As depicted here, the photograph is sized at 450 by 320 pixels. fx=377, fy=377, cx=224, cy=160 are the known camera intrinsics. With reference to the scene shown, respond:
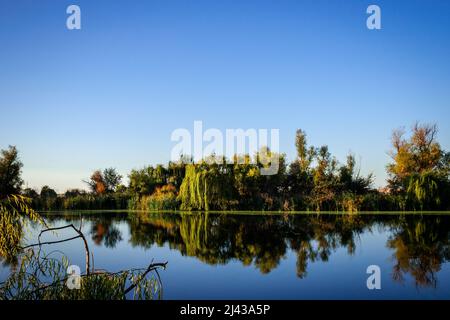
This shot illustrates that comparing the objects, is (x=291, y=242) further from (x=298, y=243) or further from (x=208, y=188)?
(x=208, y=188)

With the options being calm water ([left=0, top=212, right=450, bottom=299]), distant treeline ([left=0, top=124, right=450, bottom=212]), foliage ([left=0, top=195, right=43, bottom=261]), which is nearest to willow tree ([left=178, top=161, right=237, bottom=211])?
distant treeline ([left=0, top=124, right=450, bottom=212])

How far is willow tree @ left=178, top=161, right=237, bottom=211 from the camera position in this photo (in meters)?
24.9

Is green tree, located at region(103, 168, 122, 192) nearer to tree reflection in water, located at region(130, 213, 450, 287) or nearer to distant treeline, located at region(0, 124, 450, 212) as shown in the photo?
distant treeline, located at region(0, 124, 450, 212)

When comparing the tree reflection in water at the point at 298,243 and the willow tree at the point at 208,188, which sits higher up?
the willow tree at the point at 208,188

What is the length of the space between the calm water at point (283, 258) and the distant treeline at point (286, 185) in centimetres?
864

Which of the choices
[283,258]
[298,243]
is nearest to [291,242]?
[298,243]

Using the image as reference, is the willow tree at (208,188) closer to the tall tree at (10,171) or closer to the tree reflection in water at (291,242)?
the tree reflection in water at (291,242)

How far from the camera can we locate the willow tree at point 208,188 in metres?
24.9

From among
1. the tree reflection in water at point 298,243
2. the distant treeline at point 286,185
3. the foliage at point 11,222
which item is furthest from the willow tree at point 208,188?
the foliage at point 11,222

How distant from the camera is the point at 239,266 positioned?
8.53m
